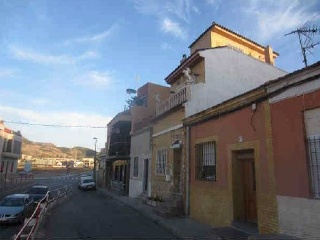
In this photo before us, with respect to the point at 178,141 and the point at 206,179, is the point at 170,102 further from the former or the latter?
the point at 206,179

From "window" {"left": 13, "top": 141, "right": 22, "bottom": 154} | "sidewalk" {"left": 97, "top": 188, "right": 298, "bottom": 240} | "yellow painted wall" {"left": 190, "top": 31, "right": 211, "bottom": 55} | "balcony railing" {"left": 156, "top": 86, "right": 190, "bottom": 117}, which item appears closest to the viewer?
"sidewalk" {"left": 97, "top": 188, "right": 298, "bottom": 240}

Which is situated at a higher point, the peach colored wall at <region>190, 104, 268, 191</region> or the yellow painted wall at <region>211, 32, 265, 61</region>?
the yellow painted wall at <region>211, 32, 265, 61</region>

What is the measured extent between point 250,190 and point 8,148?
45.8 m

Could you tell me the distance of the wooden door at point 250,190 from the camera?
10453 millimetres

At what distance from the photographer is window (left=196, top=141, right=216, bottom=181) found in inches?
495

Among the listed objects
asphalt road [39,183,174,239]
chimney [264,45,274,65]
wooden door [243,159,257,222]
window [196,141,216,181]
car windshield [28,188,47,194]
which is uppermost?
chimney [264,45,274,65]

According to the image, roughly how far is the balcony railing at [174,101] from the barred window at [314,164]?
8.13 metres

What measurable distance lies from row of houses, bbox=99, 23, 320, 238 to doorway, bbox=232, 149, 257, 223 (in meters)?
0.03

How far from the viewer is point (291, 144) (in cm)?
802

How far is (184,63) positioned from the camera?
704 inches

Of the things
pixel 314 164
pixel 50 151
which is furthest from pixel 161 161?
pixel 50 151

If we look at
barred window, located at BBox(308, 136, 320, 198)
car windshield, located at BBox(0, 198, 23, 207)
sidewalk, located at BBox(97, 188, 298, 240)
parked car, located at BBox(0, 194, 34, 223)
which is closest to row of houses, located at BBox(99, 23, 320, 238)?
barred window, located at BBox(308, 136, 320, 198)

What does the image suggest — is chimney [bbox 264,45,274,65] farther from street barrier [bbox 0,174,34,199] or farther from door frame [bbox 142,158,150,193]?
street barrier [bbox 0,174,34,199]

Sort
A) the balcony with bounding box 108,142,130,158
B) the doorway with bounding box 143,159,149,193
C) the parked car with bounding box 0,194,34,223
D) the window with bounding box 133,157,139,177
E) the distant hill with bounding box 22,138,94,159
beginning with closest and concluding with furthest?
1. the parked car with bounding box 0,194,34,223
2. the doorway with bounding box 143,159,149,193
3. the window with bounding box 133,157,139,177
4. the balcony with bounding box 108,142,130,158
5. the distant hill with bounding box 22,138,94,159
